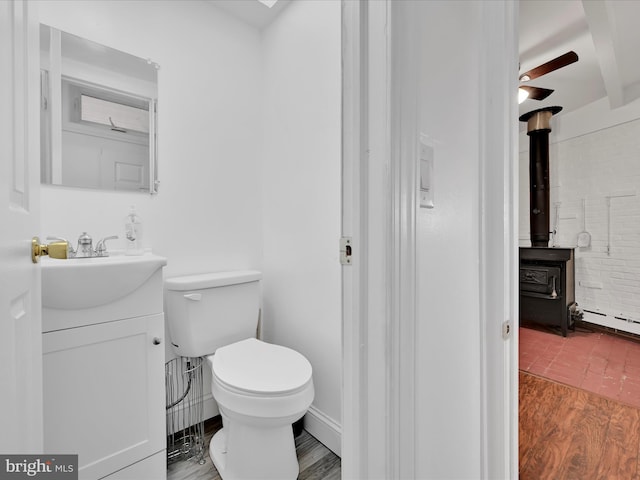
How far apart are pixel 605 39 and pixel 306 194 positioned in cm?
241

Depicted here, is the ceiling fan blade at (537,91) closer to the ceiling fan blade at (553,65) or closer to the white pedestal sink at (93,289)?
the ceiling fan blade at (553,65)

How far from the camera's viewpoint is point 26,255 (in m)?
0.62

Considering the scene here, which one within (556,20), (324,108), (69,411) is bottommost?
(69,411)

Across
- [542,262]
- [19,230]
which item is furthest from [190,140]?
[542,262]

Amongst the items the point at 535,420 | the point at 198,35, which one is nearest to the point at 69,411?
the point at 198,35

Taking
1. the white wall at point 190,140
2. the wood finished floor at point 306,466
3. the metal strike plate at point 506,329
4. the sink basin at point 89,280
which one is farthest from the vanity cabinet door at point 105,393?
the metal strike plate at point 506,329

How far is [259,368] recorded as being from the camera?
1.40 metres

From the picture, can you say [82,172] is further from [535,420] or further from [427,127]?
[535,420]

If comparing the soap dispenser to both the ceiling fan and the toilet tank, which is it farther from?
the ceiling fan

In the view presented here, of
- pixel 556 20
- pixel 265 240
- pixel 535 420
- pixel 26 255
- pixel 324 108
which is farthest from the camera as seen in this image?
pixel 556 20

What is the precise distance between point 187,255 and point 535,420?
2.20 metres

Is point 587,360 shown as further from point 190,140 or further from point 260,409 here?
point 190,140

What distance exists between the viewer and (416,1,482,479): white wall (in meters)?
0.66

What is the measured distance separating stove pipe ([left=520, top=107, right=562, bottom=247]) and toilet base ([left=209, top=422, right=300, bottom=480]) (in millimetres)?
3875
